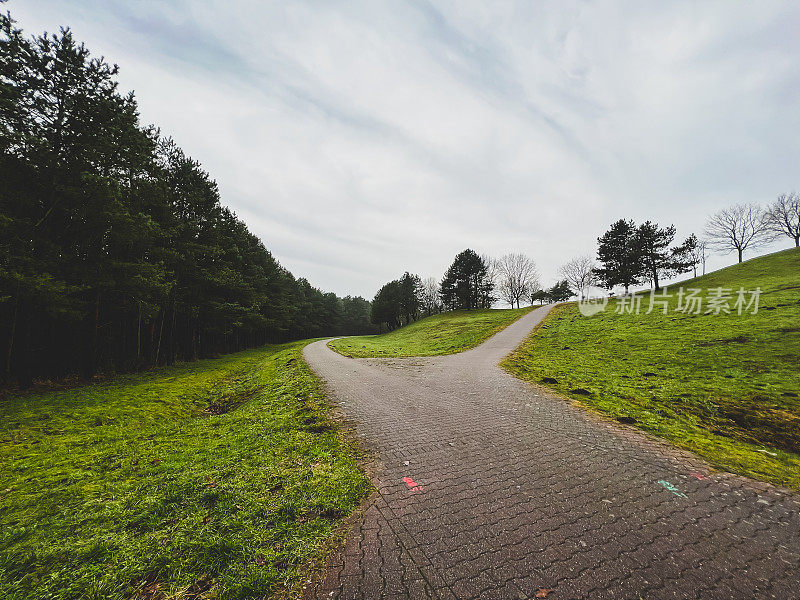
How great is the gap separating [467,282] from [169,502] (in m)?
56.0

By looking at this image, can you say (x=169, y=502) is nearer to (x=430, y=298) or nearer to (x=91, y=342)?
(x=91, y=342)

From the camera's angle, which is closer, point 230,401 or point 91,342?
point 230,401

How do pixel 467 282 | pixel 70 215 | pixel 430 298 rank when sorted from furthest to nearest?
pixel 430 298, pixel 467 282, pixel 70 215

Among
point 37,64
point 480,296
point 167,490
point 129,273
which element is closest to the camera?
point 167,490

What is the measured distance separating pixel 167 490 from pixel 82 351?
15109 mm

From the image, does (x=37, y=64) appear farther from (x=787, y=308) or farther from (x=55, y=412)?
(x=787, y=308)

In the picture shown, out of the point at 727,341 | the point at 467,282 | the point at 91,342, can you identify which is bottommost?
the point at 727,341

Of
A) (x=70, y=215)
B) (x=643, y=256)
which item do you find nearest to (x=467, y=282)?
(x=643, y=256)

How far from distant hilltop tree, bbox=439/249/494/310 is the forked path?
51849 millimetres

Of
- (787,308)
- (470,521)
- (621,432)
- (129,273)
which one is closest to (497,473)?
(470,521)

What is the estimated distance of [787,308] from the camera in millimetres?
15141

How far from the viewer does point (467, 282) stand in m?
56.5

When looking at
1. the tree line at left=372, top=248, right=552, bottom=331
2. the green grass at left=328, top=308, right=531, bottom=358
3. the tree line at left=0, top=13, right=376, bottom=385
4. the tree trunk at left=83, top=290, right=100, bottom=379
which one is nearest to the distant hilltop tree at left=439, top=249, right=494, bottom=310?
the tree line at left=372, top=248, right=552, bottom=331

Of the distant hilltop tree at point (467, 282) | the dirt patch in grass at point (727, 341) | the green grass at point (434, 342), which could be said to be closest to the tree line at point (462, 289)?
the distant hilltop tree at point (467, 282)
